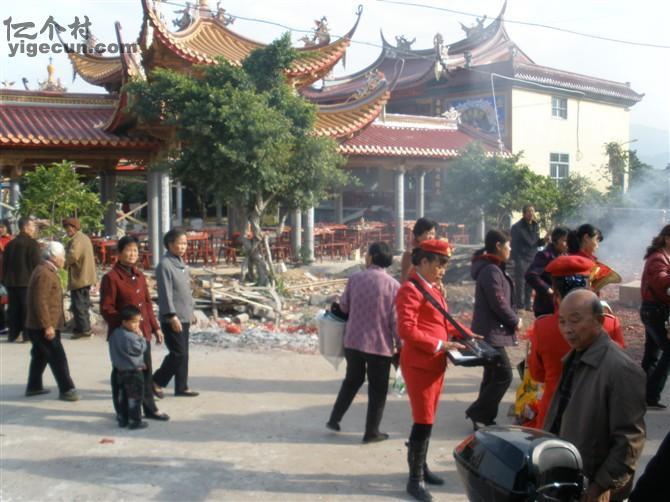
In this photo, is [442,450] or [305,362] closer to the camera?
[442,450]

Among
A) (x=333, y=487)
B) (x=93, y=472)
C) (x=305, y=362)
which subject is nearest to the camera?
(x=333, y=487)

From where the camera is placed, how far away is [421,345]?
13.7ft

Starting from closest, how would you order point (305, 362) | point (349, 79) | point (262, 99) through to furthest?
point (305, 362) < point (262, 99) < point (349, 79)

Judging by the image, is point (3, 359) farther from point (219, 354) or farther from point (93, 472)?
point (93, 472)

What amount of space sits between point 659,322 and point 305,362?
3.59m

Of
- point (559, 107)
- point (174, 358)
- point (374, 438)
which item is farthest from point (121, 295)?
point (559, 107)

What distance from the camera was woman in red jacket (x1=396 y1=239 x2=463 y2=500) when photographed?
4227 mm

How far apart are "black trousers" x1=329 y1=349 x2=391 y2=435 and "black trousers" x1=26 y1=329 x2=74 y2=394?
2.48 metres

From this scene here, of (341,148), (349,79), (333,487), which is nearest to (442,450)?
(333,487)

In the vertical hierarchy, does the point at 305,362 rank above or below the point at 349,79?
below

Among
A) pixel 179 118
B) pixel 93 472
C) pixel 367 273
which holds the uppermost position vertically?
pixel 179 118

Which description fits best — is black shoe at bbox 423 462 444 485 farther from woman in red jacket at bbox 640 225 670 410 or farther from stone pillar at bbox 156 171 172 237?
stone pillar at bbox 156 171 172 237

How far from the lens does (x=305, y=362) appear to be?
310 inches

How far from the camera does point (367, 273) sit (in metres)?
5.18
